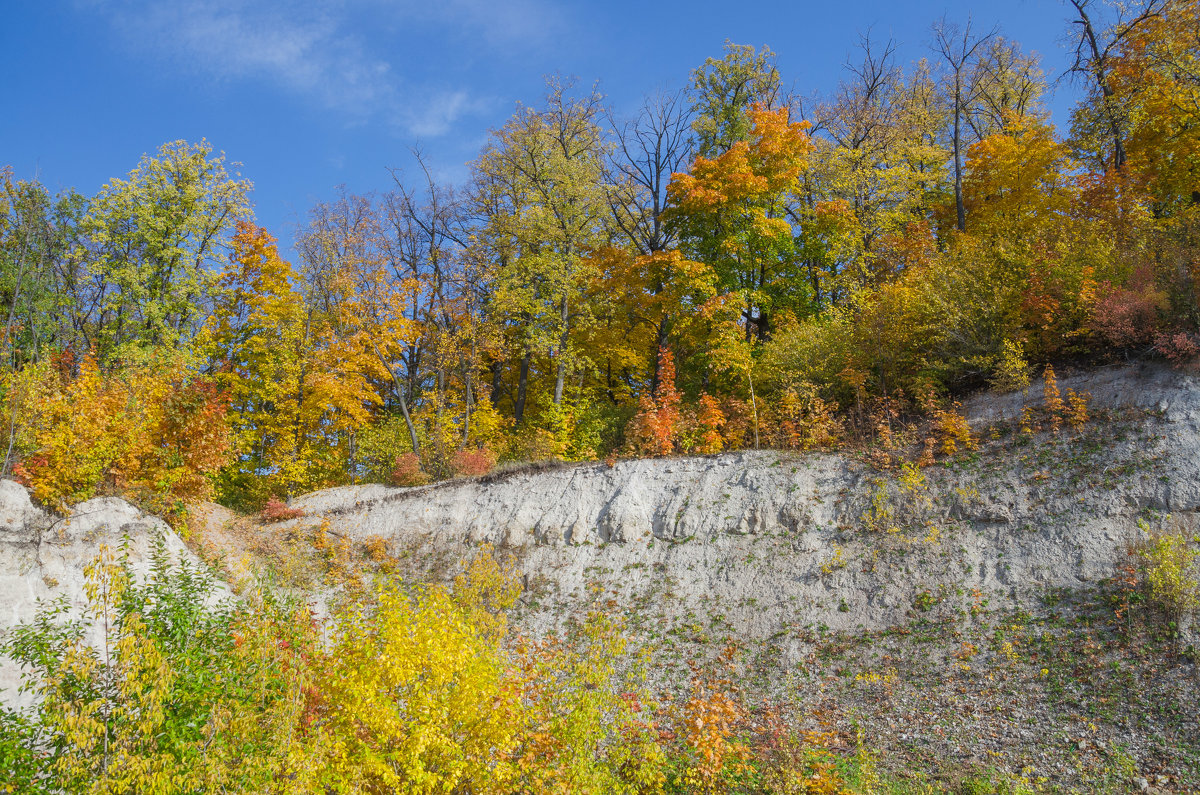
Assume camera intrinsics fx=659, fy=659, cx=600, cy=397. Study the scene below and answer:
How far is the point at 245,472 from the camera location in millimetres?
26797

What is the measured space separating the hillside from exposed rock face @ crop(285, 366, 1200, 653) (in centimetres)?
5

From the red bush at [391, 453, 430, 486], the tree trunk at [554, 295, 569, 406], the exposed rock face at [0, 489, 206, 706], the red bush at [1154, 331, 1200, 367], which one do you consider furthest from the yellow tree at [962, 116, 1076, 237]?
the exposed rock face at [0, 489, 206, 706]

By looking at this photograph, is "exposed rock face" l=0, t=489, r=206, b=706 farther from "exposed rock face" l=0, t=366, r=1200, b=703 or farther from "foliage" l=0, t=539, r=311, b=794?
"foliage" l=0, t=539, r=311, b=794

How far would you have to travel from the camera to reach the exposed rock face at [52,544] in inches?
582

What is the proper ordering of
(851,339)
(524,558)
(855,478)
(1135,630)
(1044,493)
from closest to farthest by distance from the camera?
(1135,630)
(1044,493)
(855,478)
(524,558)
(851,339)

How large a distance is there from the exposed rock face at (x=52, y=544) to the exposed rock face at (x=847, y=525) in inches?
275

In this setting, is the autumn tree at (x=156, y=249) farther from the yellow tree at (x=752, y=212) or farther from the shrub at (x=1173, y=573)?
the shrub at (x=1173, y=573)

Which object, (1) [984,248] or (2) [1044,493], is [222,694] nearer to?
(2) [1044,493]

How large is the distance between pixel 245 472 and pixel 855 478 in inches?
911

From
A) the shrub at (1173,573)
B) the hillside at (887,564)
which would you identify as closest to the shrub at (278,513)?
the hillside at (887,564)

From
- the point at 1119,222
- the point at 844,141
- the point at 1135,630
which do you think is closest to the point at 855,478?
the point at 1135,630

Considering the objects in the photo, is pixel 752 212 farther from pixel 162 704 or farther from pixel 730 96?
pixel 162 704

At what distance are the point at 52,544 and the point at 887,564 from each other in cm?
1982

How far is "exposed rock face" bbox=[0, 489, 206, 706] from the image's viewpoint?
1478 centimetres
